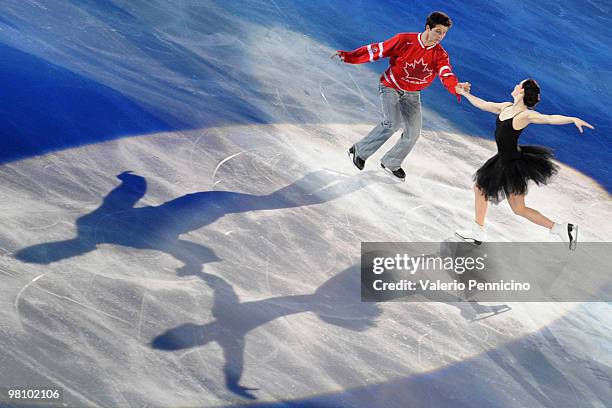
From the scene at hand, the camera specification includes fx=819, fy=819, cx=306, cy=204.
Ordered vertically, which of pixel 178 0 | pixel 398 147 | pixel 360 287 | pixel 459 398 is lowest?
pixel 459 398

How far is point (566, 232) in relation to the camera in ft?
20.9

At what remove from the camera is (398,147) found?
23.7 feet

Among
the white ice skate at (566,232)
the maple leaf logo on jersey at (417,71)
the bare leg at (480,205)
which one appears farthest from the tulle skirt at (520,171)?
the maple leaf logo on jersey at (417,71)

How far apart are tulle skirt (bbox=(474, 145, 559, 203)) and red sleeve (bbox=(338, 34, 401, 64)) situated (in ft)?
4.43

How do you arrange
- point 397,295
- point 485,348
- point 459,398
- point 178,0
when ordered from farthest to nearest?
point 178,0, point 397,295, point 485,348, point 459,398

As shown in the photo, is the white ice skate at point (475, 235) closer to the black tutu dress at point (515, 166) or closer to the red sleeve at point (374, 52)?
the black tutu dress at point (515, 166)

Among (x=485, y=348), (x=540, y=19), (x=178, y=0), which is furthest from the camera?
(x=540, y=19)

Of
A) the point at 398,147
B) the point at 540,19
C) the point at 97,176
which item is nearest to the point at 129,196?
the point at 97,176

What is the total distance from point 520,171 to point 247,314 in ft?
7.60

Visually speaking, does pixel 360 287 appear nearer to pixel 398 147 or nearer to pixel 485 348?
pixel 485 348

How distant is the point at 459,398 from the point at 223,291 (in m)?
1.75

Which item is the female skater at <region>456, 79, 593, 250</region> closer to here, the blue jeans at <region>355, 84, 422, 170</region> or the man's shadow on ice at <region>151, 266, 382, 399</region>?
the blue jeans at <region>355, 84, 422, 170</region>

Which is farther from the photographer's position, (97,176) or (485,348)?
(97,176)

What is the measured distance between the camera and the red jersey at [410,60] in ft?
22.1
